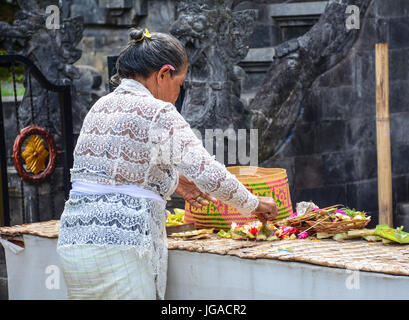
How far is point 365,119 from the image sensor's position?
28.2ft

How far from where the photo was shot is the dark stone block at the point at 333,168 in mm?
8279

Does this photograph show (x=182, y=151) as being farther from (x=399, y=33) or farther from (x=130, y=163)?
(x=399, y=33)

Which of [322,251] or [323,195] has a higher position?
[322,251]

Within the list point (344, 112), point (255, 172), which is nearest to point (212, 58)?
point (344, 112)

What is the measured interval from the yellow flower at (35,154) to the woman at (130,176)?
3.99m

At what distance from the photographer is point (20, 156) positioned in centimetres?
734

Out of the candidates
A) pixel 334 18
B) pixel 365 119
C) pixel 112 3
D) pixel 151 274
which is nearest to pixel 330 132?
pixel 365 119

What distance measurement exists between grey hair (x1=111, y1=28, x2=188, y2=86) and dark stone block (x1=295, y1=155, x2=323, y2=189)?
4.48 metres

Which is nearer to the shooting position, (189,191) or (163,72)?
(163,72)

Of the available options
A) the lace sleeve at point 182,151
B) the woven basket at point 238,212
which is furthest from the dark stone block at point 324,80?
the lace sleeve at point 182,151

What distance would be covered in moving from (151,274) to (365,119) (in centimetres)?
544

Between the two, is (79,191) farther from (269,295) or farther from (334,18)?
(334,18)

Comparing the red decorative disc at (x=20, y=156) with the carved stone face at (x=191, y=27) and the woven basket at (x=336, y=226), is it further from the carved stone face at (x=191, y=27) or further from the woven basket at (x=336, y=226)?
the woven basket at (x=336, y=226)

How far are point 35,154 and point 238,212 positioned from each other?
3.48m
